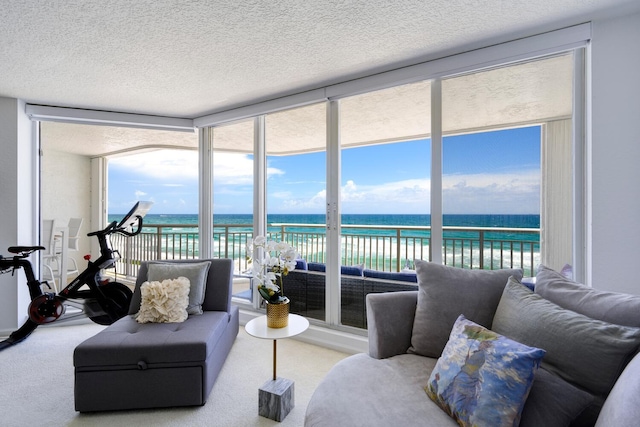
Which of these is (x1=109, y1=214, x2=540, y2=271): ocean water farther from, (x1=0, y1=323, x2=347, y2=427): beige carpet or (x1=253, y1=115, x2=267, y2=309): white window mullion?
(x1=0, y1=323, x2=347, y2=427): beige carpet

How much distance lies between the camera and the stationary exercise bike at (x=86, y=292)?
281 centimetres

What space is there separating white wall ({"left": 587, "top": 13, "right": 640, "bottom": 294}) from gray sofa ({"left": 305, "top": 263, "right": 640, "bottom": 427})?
80 centimetres

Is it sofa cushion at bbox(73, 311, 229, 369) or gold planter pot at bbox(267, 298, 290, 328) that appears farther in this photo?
gold planter pot at bbox(267, 298, 290, 328)

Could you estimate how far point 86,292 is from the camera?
Result: 303 centimetres

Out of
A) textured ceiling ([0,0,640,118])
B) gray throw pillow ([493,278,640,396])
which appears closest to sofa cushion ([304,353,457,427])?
gray throw pillow ([493,278,640,396])

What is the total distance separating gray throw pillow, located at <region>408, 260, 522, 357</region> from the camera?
1.52 metres

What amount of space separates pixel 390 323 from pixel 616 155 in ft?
5.65

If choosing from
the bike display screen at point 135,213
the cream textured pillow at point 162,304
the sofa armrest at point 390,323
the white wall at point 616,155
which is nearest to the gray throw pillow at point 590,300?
the sofa armrest at point 390,323

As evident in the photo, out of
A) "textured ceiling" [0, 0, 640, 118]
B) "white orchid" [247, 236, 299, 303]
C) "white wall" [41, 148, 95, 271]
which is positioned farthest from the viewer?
"white wall" [41, 148, 95, 271]

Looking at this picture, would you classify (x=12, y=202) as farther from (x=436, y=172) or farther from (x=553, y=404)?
(x=553, y=404)

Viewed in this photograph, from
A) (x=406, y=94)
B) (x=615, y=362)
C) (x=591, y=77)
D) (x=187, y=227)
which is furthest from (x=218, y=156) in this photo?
(x=615, y=362)

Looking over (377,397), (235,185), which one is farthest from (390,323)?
(235,185)

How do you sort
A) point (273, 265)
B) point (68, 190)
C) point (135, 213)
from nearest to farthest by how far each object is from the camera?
point (273, 265) < point (135, 213) < point (68, 190)

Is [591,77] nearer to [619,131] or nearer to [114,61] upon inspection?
[619,131]
